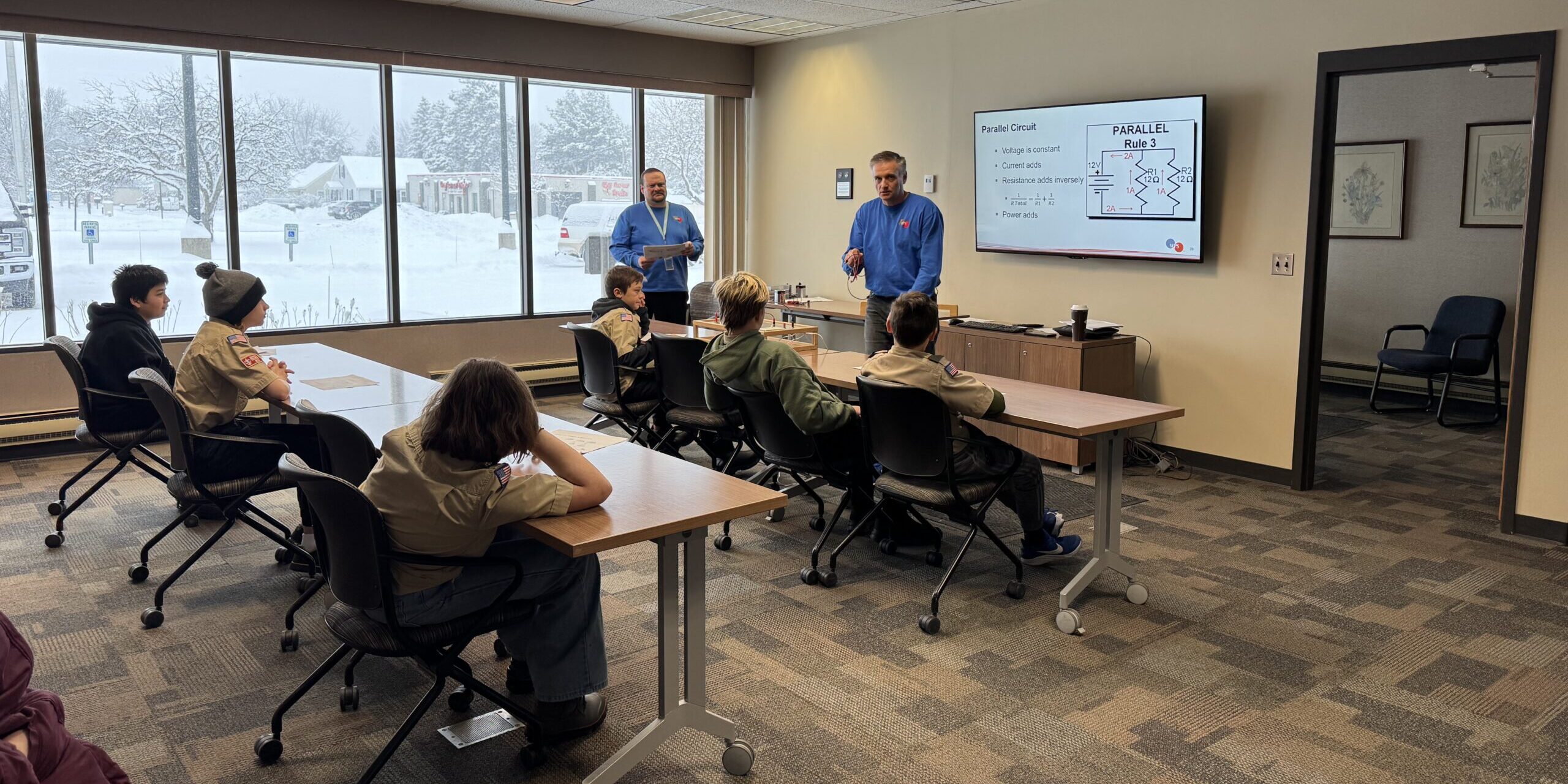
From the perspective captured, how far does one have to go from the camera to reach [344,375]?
465cm

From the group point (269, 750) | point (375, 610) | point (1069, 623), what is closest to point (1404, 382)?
point (1069, 623)

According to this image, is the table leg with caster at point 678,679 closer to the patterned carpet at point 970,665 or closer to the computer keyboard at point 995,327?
the patterned carpet at point 970,665

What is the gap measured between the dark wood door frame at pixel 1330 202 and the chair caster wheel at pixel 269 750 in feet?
15.8

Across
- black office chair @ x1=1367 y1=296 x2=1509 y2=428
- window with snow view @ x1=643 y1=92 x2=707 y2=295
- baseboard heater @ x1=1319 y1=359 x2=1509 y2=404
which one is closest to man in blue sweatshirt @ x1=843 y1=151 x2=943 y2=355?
window with snow view @ x1=643 y1=92 x2=707 y2=295

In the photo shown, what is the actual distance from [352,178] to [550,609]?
5517 mm

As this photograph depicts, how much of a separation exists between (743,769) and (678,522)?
69 cm

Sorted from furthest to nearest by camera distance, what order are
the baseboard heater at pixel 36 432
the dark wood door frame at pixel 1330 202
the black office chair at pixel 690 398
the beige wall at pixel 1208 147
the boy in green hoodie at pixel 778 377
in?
the baseboard heater at pixel 36 432 → the black office chair at pixel 690 398 → the beige wall at pixel 1208 147 → the dark wood door frame at pixel 1330 202 → the boy in green hoodie at pixel 778 377

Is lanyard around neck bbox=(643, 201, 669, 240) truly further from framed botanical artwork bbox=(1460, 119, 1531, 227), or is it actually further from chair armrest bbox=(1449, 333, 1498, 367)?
framed botanical artwork bbox=(1460, 119, 1531, 227)

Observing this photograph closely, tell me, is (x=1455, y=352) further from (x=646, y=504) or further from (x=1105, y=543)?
(x=646, y=504)

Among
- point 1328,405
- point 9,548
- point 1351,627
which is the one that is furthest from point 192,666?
point 1328,405

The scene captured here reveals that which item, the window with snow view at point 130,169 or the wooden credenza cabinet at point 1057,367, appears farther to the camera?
the window with snow view at point 130,169

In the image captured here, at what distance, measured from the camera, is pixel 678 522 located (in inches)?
101

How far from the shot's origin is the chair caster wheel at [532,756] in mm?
2820

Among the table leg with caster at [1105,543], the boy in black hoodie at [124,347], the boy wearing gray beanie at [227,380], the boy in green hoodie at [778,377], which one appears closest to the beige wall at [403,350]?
the boy in black hoodie at [124,347]
